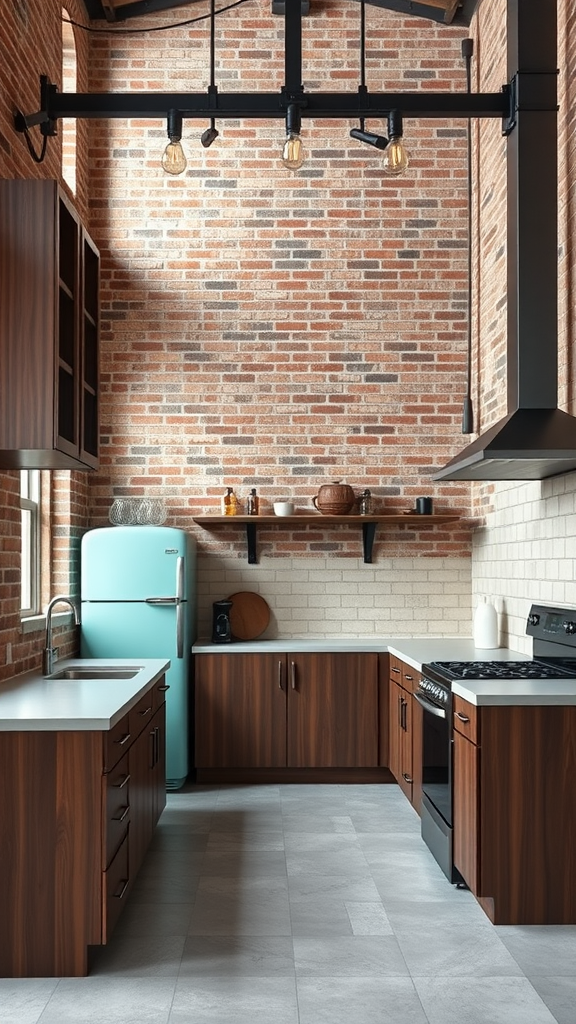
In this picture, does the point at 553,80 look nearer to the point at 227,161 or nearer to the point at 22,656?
the point at 227,161

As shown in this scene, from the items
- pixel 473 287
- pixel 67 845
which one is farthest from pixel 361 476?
pixel 67 845

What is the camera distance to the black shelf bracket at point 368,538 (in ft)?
20.1

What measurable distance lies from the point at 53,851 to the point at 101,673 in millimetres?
1563

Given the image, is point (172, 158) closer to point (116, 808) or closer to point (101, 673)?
point (101, 673)

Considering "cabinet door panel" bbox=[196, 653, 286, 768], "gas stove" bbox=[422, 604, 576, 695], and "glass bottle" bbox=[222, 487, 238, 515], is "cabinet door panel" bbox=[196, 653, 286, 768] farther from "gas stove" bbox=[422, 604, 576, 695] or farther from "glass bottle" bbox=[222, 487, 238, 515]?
"gas stove" bbox=[422, 604, 576, 695]

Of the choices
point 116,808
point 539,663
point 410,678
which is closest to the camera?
point 116,808

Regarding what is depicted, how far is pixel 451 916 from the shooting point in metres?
3.62

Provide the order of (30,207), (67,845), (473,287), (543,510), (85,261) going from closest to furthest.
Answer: (67,845) < (30,207) < (85,261) < (543,510) < (473,287)

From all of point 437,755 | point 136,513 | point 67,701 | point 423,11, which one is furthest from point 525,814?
point 423,11

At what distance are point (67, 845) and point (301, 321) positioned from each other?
13.0 feet

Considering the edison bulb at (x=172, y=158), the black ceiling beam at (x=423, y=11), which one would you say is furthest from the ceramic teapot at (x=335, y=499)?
the black ceiling beam at (x=423, y=11)

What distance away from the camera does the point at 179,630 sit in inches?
220

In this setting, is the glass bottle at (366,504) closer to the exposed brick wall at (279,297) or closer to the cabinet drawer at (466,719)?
the exposed brick wall at (279,297)

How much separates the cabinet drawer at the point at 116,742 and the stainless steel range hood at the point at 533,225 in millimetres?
1746
